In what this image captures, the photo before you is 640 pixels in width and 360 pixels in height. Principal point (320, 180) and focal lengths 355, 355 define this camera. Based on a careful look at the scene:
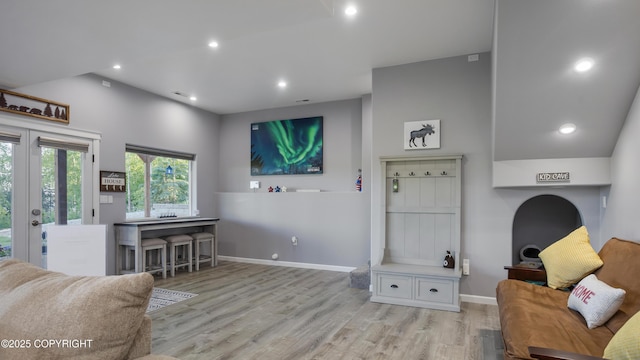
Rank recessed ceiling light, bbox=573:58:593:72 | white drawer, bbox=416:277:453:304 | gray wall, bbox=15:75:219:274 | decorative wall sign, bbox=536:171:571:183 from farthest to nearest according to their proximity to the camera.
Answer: gray wall, bbox=15:75:219:274 → white drawer, bbox=416:277:453:304 → decorative wall sign, bbox=536:171:571:183 → recessed ceiling light, bbox=573:58:593:72

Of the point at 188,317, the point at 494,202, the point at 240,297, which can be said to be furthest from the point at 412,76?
the point at 188,317

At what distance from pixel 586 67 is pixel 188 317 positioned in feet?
13.6

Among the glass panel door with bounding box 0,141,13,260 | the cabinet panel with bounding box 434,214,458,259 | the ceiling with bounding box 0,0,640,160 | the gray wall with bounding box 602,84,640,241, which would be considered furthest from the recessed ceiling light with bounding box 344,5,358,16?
the glass panel door with bounding box 0,141,13,260

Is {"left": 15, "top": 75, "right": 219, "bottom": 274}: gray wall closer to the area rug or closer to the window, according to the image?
the window

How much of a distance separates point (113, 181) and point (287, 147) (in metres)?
2.78

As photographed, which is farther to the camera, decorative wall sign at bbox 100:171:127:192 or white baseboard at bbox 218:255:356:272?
white baseboard at bbox 218:255:356:272

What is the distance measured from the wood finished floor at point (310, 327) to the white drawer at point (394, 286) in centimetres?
16

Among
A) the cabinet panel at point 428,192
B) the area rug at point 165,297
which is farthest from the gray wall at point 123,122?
the cabinet panel at point 428,192

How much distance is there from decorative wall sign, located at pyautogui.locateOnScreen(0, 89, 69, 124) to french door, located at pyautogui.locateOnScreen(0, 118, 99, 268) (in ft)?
0.51

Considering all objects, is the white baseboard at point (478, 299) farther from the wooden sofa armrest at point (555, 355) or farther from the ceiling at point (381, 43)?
the wooden sofa armrest at point (555, 355)

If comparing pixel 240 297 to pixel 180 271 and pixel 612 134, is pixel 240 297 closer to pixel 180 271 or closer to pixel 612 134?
pixel 180 271

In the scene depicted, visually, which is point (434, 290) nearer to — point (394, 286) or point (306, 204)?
point (394, 286)

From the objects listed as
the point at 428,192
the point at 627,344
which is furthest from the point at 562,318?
the point at 428,192

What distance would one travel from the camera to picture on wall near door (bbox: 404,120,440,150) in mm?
4203
